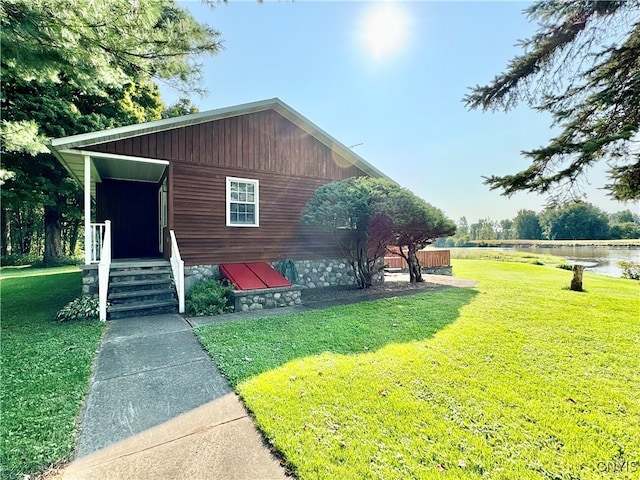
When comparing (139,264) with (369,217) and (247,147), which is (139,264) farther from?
(369,217)

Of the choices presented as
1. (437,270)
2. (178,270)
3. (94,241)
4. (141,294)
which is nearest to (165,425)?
(178,270)

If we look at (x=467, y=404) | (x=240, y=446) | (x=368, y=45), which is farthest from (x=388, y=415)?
(x=368, y=45)

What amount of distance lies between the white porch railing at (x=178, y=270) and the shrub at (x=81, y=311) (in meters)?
1.50

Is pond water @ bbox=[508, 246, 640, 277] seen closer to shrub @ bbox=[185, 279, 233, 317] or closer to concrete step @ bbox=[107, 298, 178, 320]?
shrub @ bbox=[185, 279, 233, 317]

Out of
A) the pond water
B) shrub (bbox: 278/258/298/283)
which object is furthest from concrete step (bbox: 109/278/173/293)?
the pond water

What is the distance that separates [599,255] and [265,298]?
37.6 meters

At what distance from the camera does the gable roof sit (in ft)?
20.9

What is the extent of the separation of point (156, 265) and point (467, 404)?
729 cm

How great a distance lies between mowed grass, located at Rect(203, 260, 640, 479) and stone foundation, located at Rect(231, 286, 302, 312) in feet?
5.06

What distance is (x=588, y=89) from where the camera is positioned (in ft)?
17.9

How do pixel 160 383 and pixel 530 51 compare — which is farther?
pixel 530 51

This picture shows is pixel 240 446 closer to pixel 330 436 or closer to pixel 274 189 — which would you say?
pixel 330 436

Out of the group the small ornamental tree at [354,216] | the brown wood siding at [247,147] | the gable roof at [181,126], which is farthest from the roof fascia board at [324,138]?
the small ornamental tree at [354,216]

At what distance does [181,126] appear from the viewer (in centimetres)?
752
